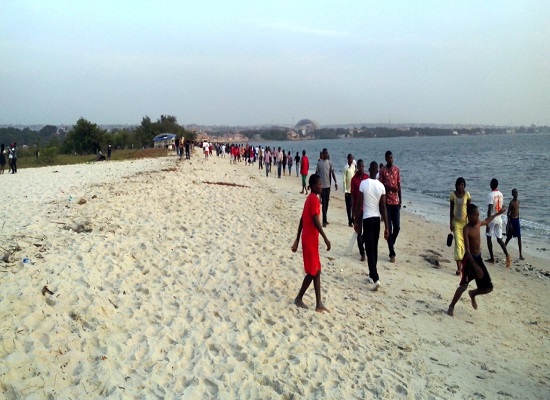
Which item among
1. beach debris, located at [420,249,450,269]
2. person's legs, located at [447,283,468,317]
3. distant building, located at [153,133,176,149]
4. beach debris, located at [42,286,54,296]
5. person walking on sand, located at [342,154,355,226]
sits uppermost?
distant building, located at [153,133,176,149]

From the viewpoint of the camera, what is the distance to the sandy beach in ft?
14.1

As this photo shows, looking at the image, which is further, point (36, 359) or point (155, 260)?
point (155, 260)

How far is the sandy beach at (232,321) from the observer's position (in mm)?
4301

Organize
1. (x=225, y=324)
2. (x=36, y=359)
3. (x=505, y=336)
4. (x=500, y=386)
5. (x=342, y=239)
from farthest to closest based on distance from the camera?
1. (x=342, y=239)
2. (x=505, y=336)
3. (x=225, y=324)
4. (x=500, y=386)
5. (x=36, y=359)

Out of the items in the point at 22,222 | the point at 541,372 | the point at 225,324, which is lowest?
the point at 541,372

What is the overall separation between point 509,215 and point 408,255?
8.17 feet

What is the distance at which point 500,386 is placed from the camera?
460 centimetres

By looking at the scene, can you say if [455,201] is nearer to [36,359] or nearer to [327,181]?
[327,181]

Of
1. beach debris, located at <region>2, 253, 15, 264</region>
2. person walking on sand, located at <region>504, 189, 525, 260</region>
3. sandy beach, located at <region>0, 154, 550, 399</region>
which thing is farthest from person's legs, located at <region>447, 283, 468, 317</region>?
beach debris, located at <region>2, 253, 15, 264</region>

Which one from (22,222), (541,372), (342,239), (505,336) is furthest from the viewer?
(342,239)

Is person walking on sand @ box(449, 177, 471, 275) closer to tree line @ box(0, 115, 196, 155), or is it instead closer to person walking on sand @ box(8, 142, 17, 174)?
person walking on sand @ box(8, 142, 17, 174)

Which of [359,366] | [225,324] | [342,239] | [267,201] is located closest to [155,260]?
[225,324]

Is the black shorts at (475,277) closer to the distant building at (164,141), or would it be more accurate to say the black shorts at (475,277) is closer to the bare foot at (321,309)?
the bare foot at (321,309)

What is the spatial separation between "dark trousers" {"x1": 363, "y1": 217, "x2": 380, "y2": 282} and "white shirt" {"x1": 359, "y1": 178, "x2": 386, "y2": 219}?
94mm
